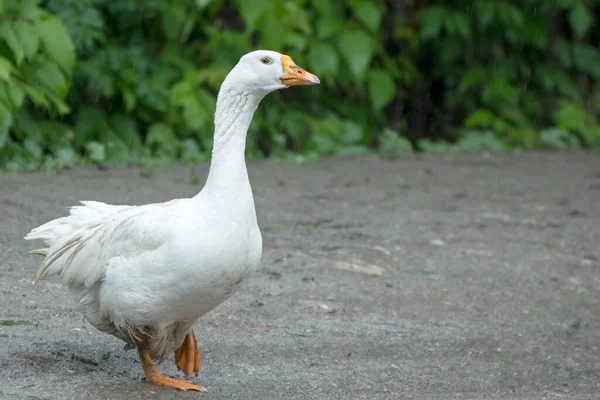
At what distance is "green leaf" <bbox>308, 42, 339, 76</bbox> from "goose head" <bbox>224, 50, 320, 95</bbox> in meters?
6.18

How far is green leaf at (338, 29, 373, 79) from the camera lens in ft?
36.0

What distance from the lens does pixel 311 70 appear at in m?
10.8

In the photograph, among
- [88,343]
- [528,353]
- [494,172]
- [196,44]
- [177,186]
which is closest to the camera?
[88,343]

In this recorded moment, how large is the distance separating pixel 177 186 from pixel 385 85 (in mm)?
3747

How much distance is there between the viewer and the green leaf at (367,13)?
11.1 metres

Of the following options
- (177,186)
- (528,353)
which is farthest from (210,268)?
(177,186)

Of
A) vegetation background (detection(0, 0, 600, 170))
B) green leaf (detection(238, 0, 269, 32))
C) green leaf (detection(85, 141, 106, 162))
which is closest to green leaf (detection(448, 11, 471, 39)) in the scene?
Result: vegetation background (detection(0, 0, 600, 170))

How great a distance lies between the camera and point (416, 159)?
10.8 metres

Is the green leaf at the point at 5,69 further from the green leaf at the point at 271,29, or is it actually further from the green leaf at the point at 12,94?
the green leaf at the point at 271,29

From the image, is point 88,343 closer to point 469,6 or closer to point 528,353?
point 528,353

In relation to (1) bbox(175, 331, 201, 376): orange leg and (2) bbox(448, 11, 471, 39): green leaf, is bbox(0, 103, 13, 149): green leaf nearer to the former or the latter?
(1) bbox(175, 331, 201, 376): orange leg

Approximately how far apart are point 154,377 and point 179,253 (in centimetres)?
71

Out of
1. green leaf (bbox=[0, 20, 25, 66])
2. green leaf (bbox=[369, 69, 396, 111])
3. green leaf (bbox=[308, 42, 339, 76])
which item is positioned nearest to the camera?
green leaf (bbox=[0, 20, 25, 66])

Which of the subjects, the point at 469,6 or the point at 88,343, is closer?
the point at 88,343
